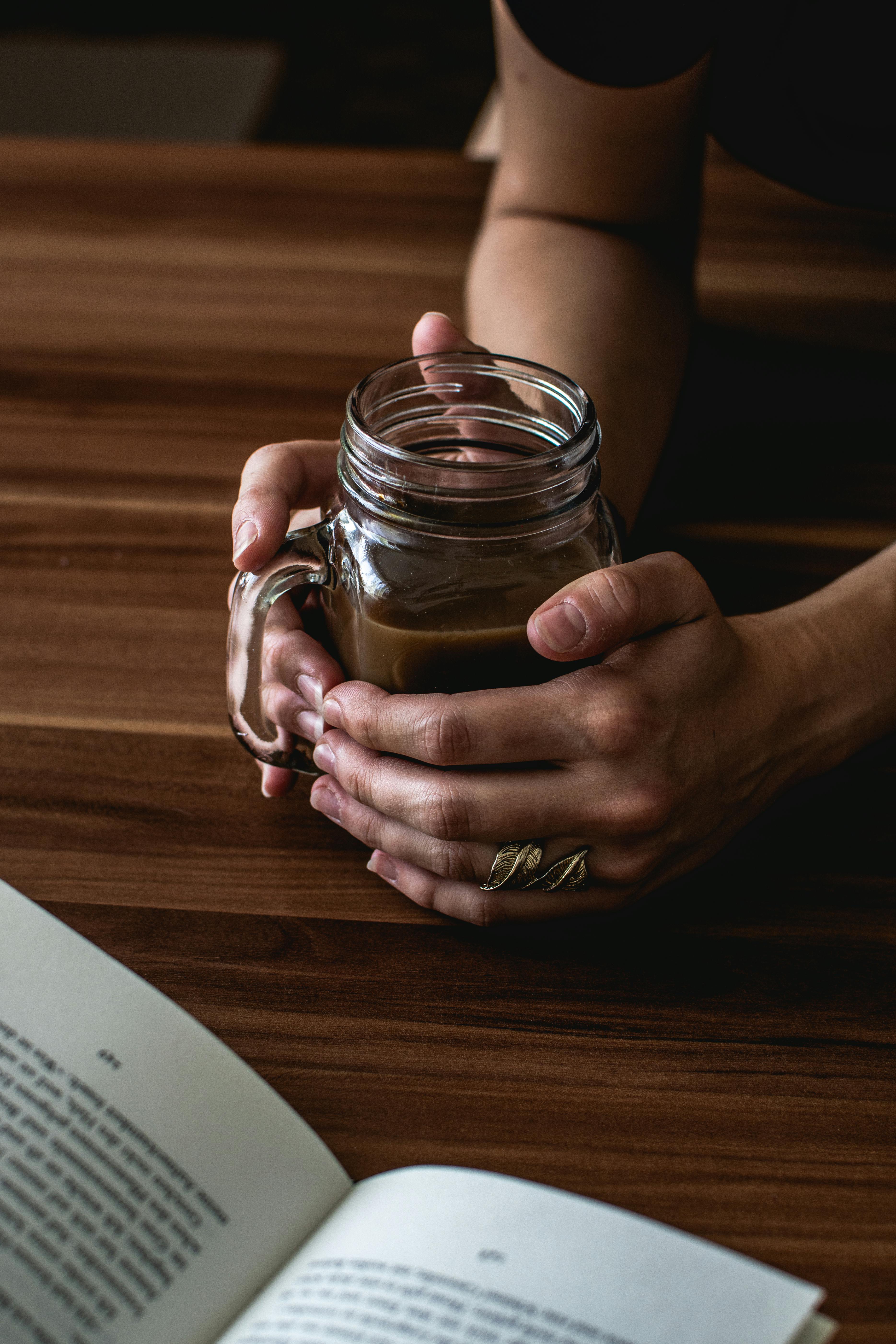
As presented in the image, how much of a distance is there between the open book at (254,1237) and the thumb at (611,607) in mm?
184

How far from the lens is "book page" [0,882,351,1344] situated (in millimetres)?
328

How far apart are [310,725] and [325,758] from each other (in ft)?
0.09

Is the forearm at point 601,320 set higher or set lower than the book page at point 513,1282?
higher

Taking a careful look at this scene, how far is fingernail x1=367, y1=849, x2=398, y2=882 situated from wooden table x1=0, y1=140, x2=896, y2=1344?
15 mm

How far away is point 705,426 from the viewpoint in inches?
31.9

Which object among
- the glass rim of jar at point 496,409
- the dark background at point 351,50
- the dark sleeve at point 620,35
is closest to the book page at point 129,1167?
the glass rim of jar at point 496,409

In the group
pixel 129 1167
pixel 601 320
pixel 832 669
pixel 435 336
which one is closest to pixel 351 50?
pixel 601 320

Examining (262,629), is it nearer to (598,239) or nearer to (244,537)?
(244,537)

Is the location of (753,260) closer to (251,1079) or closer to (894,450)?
(894,450)

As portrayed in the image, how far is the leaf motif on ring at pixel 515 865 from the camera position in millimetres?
448

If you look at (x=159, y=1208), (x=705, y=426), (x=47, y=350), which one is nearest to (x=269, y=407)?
(x=47, y=350)

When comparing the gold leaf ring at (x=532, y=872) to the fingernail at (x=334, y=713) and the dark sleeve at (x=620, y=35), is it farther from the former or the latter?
the dark sleeve at (x=620, y=35)

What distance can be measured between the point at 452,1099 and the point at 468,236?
82cm

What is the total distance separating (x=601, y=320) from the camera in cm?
74
